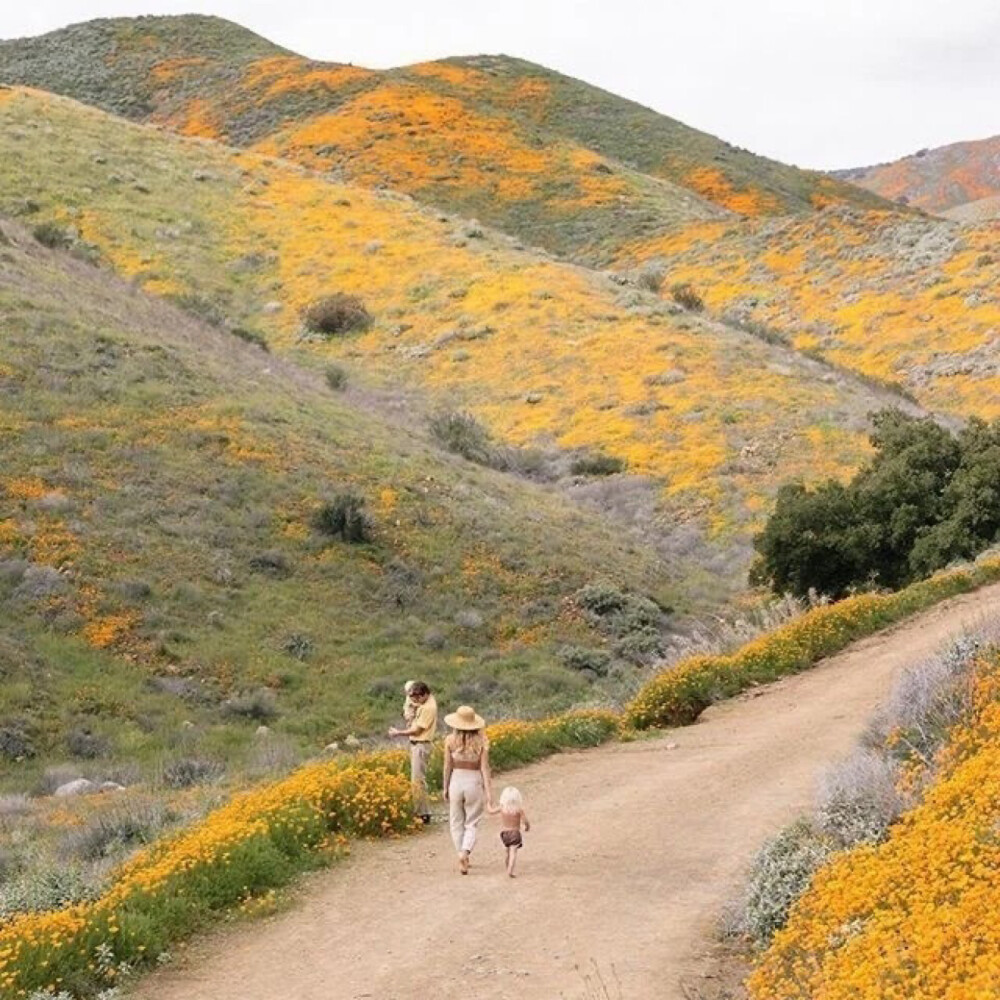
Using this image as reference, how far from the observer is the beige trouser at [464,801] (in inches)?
412

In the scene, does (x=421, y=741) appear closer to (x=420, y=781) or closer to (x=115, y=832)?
(x=420, y=781)

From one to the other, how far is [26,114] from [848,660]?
164 feet

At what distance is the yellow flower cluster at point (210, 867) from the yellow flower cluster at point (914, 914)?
4586 millimetres

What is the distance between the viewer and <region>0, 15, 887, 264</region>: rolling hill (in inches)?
2709

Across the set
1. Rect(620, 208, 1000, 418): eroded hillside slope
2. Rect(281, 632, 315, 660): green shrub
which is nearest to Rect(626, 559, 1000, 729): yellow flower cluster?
Rect(281, 632, 315, 660): green shrub

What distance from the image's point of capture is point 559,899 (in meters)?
9.44

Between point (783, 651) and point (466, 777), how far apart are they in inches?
375

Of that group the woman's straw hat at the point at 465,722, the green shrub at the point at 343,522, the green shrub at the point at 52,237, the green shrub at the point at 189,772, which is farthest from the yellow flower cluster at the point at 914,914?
the green shrub at the point at 52,237

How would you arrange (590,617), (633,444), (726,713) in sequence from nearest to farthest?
(726,713) → (590,617) → (633,444)

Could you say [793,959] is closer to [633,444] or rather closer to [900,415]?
[900,415]

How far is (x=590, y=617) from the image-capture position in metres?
23.8

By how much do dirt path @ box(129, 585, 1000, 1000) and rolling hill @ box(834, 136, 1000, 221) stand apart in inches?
5517

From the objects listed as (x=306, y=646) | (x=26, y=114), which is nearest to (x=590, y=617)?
(x=306, y=646)

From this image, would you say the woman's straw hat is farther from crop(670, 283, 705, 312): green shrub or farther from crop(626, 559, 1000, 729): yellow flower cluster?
crop(670, 283, 705, 312): green shrub
